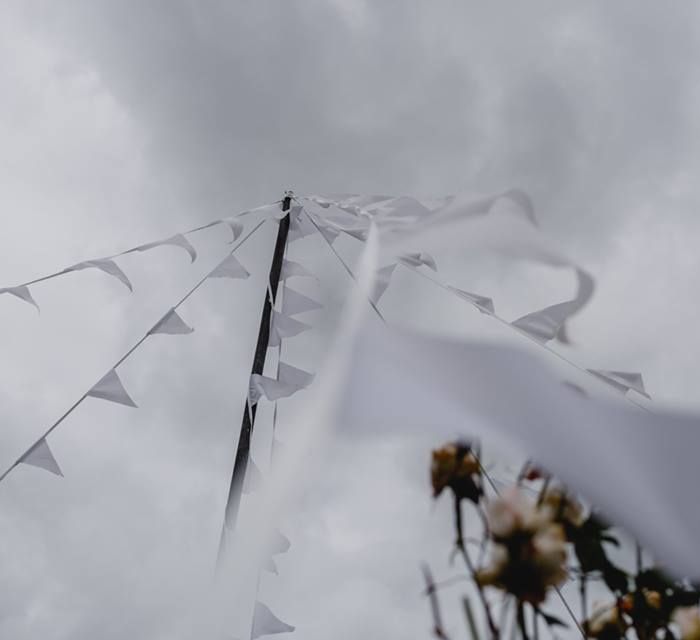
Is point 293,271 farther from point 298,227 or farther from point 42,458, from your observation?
point 42,458

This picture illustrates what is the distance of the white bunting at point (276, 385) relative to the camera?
10.5ft

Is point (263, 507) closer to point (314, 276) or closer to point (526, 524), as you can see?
point (526, 524)

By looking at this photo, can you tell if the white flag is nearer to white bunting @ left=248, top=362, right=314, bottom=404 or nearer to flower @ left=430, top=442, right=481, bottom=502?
flower @ left=430, top=442, right=481, bottom=502

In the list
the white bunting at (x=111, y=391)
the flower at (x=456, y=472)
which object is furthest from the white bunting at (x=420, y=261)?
the flower at (x=456, y=472)

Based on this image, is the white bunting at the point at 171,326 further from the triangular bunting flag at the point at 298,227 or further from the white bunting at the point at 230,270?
the triangular bunting flag at the point at 298,227

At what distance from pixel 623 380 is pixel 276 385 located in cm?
158

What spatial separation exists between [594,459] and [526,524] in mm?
79

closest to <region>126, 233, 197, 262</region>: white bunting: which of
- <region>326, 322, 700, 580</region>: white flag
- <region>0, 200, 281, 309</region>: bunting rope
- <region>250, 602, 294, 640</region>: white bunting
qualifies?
<region>0, 200, 281, 309</region>: bunting rope

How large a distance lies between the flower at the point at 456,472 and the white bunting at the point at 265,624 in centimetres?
286

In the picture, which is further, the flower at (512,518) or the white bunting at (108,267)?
the white bunting at (108,267)

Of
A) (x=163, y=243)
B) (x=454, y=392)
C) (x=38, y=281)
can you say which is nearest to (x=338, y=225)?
(x=163, y=243)

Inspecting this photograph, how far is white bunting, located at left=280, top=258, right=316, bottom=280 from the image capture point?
3.87 m

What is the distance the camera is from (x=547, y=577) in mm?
551

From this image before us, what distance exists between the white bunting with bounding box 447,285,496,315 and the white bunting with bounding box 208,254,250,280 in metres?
1.09
